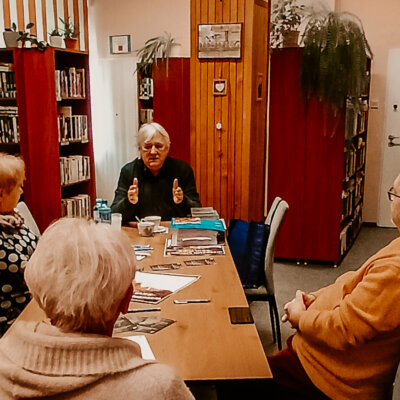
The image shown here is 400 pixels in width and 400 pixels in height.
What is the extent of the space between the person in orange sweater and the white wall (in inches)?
190

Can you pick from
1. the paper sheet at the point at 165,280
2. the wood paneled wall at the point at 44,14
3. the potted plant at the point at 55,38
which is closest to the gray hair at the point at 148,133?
the paper sheet at the point at 165,280

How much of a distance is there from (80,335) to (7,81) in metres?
4.23

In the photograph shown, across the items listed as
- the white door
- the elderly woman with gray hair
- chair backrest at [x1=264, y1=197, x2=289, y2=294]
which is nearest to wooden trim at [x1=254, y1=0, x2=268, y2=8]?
chair backrest at [x1=264, y1=197, x2=289, y2=294]

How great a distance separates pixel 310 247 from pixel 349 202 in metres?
0.72

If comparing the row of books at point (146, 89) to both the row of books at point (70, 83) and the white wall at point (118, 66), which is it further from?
the row of books at point (70, 83)

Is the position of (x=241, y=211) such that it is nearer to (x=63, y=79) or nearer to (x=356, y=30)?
(x=356, y=30)

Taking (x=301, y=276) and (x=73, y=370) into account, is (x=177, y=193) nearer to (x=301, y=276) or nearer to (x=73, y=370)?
(x=301, y=276)

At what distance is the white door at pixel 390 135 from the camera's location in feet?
19.9

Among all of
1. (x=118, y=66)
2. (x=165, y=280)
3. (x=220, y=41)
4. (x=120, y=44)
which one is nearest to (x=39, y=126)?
(x=220, y=41)

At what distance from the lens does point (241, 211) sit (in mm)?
4340

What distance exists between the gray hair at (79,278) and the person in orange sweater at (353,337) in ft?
2.84

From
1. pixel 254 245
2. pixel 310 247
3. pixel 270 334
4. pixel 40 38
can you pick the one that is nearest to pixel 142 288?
pixel 254 245

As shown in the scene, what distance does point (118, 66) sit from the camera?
6.38m

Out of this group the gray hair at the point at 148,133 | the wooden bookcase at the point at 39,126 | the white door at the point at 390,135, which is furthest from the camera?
the white door at the point at 390,135
